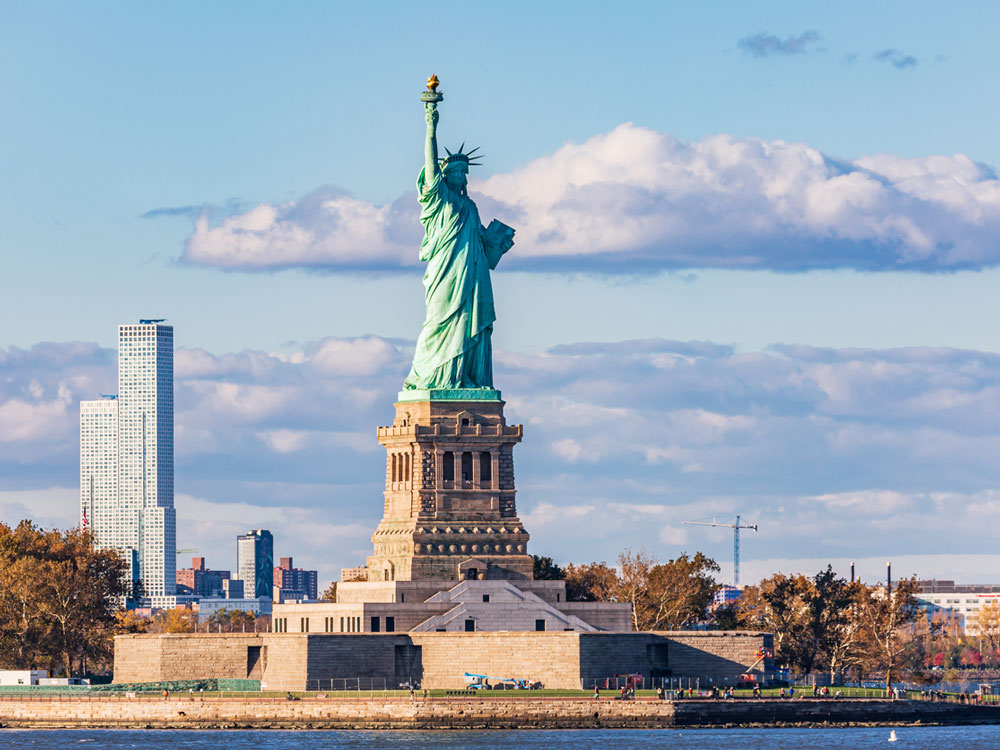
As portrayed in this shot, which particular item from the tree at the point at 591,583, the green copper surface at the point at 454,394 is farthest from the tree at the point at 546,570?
the green copper surface at the point at 454,394

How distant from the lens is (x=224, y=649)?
12119cm

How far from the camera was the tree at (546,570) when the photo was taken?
149 metres

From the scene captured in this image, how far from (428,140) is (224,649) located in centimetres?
2864

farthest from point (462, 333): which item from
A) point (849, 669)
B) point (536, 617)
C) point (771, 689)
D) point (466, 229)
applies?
point (849, 669)

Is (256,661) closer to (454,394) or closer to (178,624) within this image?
(454,394)

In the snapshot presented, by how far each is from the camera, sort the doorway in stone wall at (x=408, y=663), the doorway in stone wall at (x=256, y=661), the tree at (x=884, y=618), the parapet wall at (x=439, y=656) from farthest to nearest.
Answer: the tree at (x=884, y=618) → the doorway in stone wall at (x=256, y=661) → the doorway in stone wall at (x=408, y=663) → the parapet wall at (x=439, y=656)

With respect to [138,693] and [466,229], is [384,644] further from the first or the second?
[466,229]

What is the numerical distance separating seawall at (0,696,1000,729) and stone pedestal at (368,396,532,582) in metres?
10.7

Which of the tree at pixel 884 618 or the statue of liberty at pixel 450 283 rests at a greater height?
the statue of liberty at pixel 450 283

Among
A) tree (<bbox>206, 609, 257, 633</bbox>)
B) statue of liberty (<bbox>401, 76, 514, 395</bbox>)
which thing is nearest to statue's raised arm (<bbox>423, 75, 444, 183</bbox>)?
statue of liberty (<bbox>401, 76, 514, 395</bbox>)

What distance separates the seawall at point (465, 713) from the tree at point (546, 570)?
110 feet

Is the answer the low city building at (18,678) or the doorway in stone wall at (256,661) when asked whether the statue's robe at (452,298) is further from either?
the low city building at (18,678)

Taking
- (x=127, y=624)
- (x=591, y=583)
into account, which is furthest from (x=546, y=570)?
(x=127, y=624)

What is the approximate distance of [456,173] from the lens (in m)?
127
